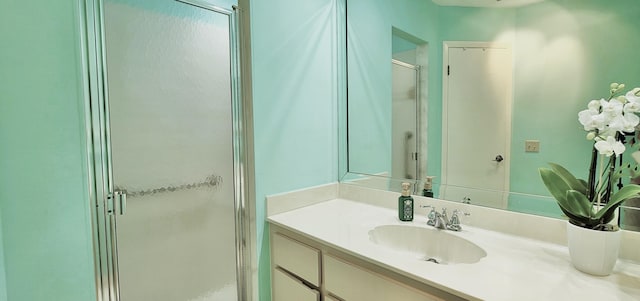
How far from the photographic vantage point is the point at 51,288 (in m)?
A: 0.99

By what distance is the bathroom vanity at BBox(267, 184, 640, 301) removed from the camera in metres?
0.87

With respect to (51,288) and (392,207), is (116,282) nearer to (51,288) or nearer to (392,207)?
(51,288)

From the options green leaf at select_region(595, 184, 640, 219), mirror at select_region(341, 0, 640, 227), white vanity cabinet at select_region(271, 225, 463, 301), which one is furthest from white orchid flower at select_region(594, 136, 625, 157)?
white vanity cabinet at select_region(271, 225, 463, 301)

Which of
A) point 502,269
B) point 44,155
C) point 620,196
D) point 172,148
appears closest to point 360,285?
point 502,269

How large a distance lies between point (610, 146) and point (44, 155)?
1806 mm

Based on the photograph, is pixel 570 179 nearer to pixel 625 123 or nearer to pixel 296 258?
pixel 625 123

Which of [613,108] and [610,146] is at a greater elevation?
[613,108]

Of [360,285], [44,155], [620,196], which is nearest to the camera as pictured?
[620,196]

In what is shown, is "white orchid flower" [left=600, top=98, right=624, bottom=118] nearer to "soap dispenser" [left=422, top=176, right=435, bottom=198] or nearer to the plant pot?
the plant pot

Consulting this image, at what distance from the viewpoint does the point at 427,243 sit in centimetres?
137

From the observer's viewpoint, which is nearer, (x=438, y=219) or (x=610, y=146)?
(x=610, y=146)

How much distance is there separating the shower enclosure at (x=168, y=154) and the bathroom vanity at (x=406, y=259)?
1.01 feet

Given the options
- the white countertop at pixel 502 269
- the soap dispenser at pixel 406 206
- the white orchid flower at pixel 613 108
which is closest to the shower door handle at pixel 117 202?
the white countertop at pixel 502 269

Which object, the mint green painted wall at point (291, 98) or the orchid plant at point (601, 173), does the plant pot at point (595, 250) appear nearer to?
the orchid plant at point (601, 173)
